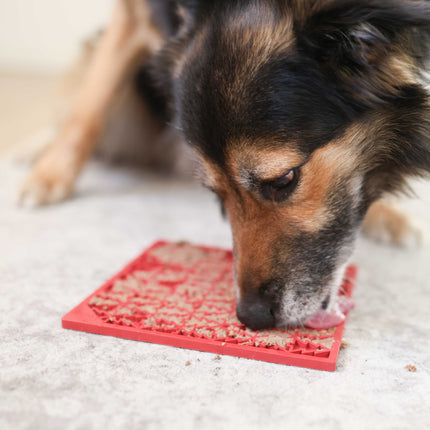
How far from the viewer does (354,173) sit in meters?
1.58

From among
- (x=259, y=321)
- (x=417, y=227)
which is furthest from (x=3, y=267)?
(x=417, y=227)

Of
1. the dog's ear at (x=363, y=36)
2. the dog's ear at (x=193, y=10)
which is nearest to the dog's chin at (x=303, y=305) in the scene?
the dog's ear at (x=363, y=36)

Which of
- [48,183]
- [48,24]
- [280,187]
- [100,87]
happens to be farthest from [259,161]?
[48,24]

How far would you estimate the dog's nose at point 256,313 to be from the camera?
1.46 m

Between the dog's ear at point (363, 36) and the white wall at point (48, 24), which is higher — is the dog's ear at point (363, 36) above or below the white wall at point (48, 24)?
above

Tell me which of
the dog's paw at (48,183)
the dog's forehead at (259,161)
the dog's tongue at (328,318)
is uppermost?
the dog's forehead at (259,161)

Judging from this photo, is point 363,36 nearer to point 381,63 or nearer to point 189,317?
point 381,63

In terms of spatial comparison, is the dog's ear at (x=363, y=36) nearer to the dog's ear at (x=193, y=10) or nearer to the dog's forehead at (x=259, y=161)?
the dog's forehead at (x=259, y=161)

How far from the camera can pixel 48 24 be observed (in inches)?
310

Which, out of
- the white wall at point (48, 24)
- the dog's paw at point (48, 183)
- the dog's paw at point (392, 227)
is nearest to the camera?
the dog's paw at point (392, 227)

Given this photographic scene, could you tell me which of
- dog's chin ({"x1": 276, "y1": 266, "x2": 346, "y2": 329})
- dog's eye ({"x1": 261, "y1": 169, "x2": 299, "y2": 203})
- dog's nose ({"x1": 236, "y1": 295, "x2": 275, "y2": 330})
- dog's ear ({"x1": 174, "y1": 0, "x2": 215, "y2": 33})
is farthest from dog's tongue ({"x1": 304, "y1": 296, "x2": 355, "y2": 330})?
dog's ear ({"x1": 174, "y1": 0, "x2": 215, "y2": 33})

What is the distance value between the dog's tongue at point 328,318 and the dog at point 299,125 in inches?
0.8

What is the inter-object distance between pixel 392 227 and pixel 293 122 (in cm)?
116

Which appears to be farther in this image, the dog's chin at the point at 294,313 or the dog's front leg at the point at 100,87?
the dog's front leg at the point at 100,87
